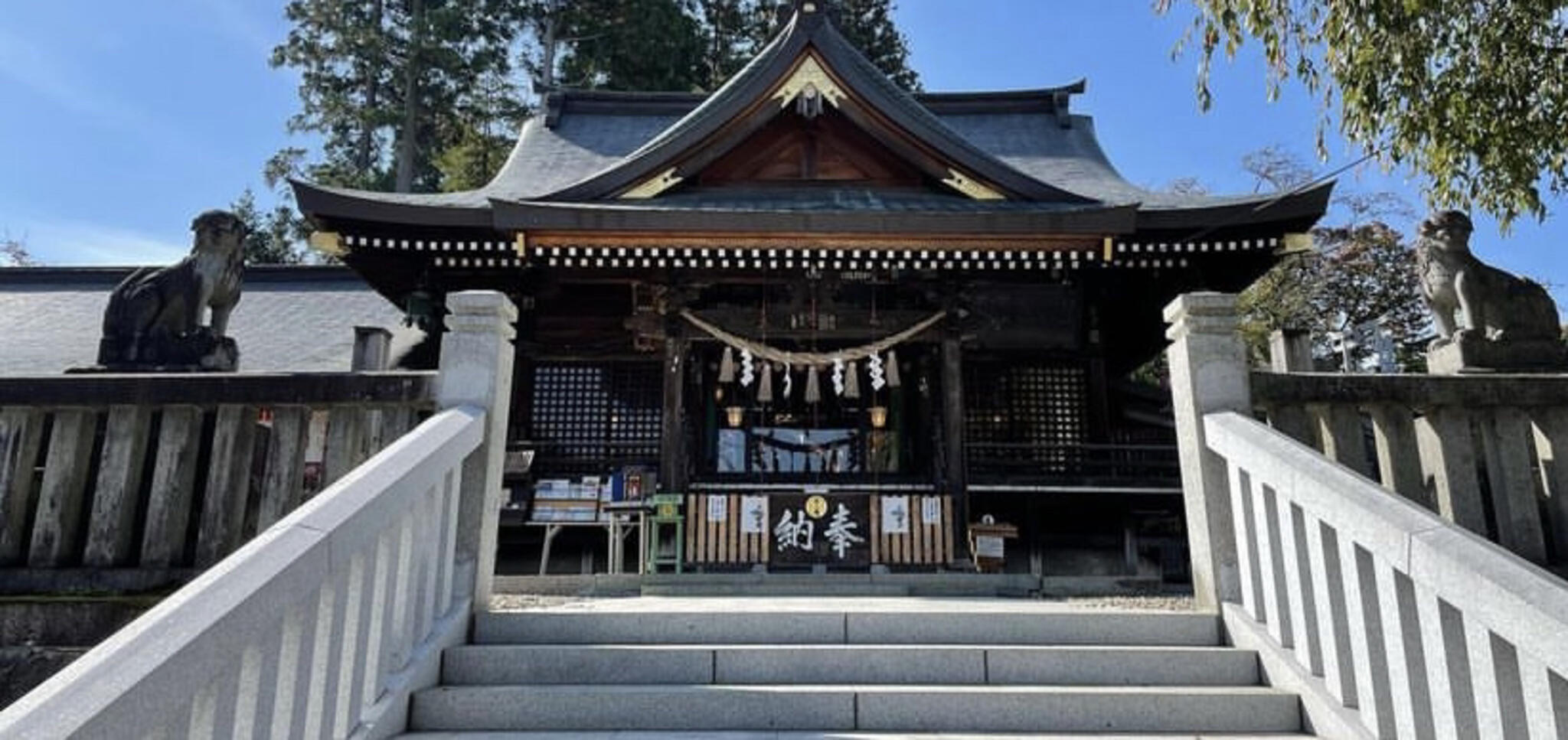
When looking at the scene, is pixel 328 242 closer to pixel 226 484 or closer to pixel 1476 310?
pixel 226 484

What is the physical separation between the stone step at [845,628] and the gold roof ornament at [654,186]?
5.97m

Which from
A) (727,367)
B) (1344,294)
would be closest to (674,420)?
(727,367)

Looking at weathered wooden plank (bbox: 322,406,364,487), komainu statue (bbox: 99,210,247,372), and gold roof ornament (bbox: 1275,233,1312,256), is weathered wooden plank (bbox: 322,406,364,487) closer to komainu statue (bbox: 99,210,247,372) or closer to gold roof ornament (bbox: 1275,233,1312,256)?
komainu statue (bbox: 99,210,247,372)

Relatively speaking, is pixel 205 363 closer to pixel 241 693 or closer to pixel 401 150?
pixel 241 693

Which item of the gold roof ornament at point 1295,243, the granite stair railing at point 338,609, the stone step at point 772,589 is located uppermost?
the gold roof ornament at point 1295,243

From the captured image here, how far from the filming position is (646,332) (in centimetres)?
881

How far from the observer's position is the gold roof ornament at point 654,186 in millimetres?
9055

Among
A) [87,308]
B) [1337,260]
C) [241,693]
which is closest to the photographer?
[241,693]

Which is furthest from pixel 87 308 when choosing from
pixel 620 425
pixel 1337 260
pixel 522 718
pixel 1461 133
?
pixel 1337 260

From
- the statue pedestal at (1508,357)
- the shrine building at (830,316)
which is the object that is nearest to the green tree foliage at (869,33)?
the shrine building at (830,316)

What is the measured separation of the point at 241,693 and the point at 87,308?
15.4 m

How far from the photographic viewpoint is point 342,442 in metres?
4.20

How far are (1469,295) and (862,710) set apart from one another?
5129 mm

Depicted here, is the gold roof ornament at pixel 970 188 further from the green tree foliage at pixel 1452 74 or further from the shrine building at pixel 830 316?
the green tree foliage at pixel 1452 74
